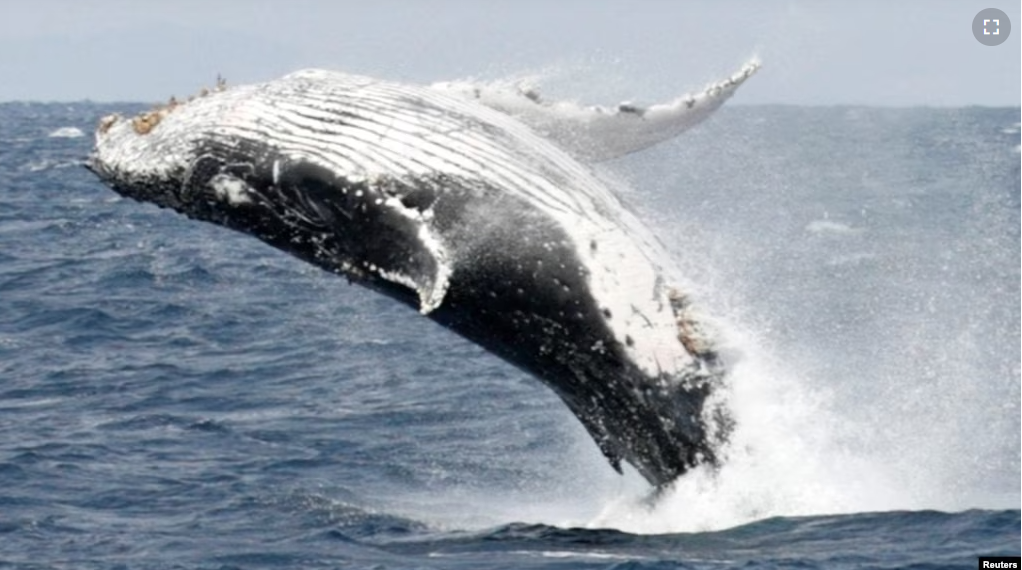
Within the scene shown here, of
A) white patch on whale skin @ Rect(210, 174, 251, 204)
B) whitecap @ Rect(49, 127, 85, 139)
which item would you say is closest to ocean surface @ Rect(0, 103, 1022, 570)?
white patch on whale skin @ Rect(210, 174, 251, 204)

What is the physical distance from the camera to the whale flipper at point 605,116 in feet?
41.6

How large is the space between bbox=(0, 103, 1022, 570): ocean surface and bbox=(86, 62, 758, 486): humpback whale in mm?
612

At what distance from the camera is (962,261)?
35.2m

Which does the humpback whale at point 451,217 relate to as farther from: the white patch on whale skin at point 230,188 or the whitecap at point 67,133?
the whitecap at point 67,133

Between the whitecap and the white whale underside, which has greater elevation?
the whitecap

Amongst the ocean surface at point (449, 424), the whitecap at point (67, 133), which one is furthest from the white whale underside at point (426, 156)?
the whitecap at point (67, 133)

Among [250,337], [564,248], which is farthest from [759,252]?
[564,248]

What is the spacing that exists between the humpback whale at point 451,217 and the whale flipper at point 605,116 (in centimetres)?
63

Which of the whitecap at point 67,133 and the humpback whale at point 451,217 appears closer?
the humpback whale at point 451,217

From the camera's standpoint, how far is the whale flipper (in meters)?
12.7

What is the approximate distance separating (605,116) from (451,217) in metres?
2.09

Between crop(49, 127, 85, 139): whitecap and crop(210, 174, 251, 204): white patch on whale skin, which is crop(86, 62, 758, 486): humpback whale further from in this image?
crop(49, 127, 85, 139): whitecap

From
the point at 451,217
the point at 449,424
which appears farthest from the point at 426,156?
the point at 449,424

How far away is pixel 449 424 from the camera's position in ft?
61.6
